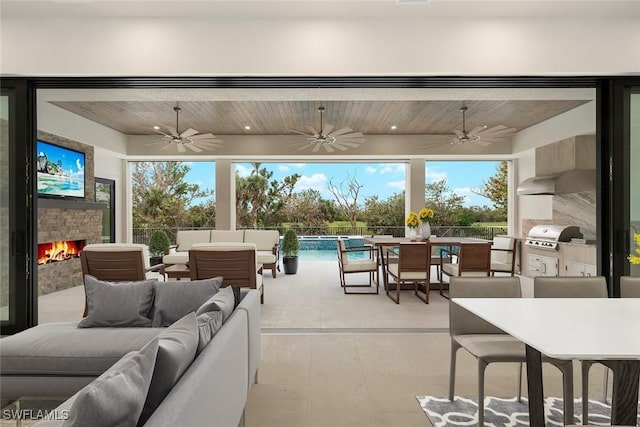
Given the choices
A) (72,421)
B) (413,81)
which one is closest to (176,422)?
(72,421)

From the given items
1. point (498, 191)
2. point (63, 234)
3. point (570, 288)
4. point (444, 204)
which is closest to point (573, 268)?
point (570, 288)

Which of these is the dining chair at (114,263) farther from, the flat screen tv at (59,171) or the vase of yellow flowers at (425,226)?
the vase of yellow flowers at (425,226)

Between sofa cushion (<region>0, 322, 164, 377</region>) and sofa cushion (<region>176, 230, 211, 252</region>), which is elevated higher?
sofa cushion (<region>176, 230, 211, 252</region>)

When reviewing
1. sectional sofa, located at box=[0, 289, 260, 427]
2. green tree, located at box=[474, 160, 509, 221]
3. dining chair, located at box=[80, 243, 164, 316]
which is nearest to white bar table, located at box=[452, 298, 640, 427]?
sectional sofa, located at box=[0, 289, 260, 427]

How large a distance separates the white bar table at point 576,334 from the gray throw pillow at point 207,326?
4.13ft

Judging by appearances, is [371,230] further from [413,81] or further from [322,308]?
[413,81]

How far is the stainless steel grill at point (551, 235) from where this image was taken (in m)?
5.88

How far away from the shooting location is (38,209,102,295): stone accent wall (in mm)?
5562

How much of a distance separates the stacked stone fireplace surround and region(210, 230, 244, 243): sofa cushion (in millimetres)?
2120

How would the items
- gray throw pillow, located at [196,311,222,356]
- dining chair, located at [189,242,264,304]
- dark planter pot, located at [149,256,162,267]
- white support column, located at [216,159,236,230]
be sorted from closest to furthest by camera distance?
gray throw pillow, located at [196,311,222,356], dining chair, located at [189,242,264,304], dark planter pot, located at [149,256,162,267], white support column, located at [216,159,236,230]

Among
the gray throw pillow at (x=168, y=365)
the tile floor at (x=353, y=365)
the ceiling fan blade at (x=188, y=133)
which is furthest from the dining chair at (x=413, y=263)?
the gray throw pillow at (x=168, y=365)

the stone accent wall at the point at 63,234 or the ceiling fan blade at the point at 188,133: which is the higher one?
the ceiling fan blade at the point at 188,133

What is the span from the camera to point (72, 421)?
0.87 meters

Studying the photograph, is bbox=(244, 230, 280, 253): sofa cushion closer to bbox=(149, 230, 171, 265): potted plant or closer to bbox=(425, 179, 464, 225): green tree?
bbox=(149, 230, 171, 265): potted plant
